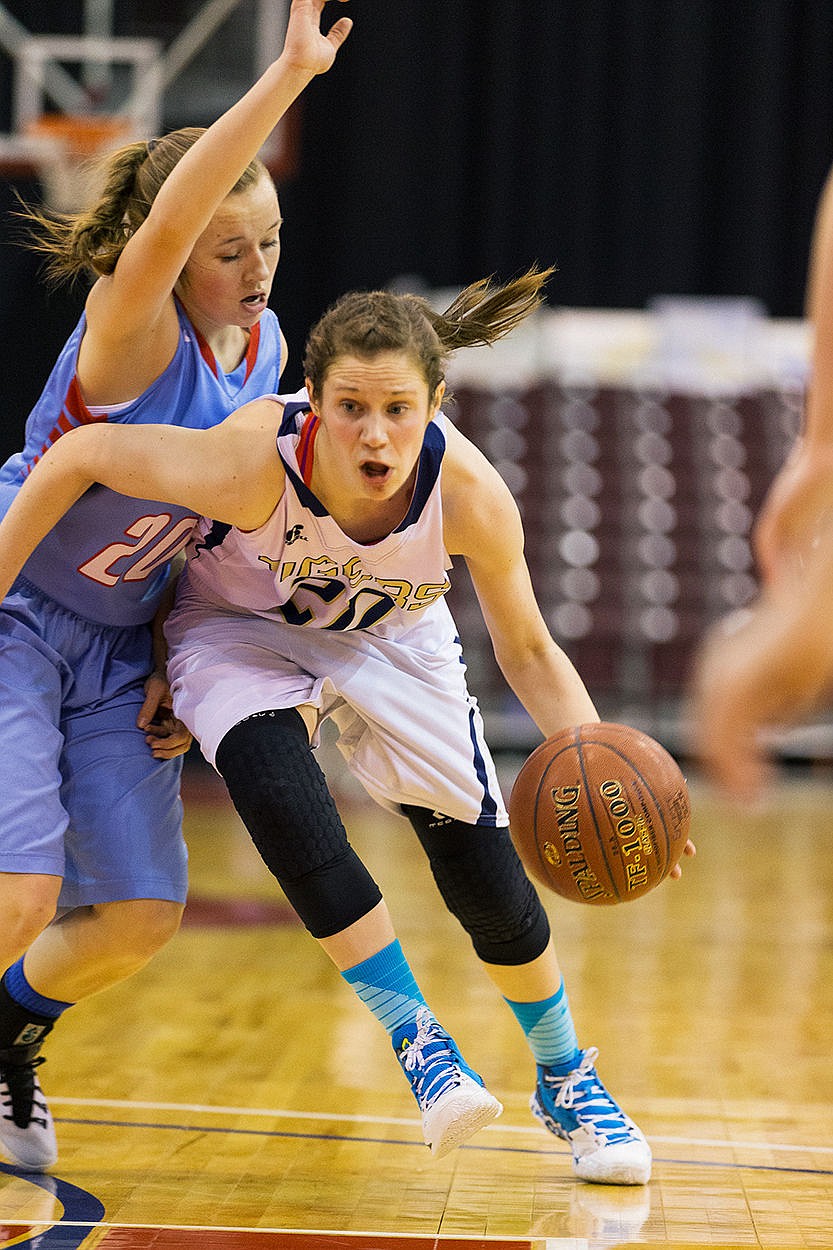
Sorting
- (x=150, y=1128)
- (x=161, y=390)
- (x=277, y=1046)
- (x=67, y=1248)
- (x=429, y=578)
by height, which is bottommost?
(x=277, y=1046)

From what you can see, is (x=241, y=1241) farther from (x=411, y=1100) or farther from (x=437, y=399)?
(x=437, y=399)

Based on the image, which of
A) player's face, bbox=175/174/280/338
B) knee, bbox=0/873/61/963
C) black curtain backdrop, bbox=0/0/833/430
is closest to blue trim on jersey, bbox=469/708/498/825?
knee, bbox=0/873/61/963

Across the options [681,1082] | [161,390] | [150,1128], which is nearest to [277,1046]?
[150,1128]

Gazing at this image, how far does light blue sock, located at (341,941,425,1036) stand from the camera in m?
2.67

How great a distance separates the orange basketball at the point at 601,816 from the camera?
2.75 meters

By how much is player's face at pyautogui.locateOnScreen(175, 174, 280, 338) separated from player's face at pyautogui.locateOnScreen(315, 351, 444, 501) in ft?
1.14

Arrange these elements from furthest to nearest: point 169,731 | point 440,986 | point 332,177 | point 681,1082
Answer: point 332,177
point 440,986
point 681,1082
point 169,731

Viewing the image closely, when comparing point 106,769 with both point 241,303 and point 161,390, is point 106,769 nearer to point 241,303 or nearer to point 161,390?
point 161,390

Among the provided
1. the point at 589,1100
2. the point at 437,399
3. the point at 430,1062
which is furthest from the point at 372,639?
the point at 589,1100

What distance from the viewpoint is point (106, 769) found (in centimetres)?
289

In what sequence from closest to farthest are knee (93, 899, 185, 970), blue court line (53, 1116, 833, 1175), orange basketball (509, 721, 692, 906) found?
1. orange basketball (509, 721, 692, 906)
2. knee (93, 899, 185, 970)
3. blue court line (53, 1116, 833, 1175)

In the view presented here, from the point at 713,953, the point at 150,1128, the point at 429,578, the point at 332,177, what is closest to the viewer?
the point at 429,578

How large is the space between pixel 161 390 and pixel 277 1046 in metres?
1.93

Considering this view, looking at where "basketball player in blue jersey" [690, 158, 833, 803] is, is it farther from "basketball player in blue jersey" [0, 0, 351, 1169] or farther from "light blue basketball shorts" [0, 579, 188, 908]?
"light blue basketball shorts" [0, 579, 188, 908]
